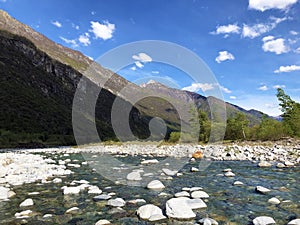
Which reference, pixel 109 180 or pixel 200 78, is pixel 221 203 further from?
pixel 200 78

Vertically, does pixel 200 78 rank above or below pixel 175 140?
above

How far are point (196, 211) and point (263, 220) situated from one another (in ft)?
A: 6.36

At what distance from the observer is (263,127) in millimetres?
46438

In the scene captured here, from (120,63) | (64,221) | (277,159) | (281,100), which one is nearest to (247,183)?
(64,221)

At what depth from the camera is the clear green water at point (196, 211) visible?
715cm

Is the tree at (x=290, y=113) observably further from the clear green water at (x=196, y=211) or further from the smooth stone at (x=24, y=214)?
the smooth stone at (x=24, y=214)

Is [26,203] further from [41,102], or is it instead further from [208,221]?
[41,102]

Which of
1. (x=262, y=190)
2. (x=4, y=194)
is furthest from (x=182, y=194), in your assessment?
(x=4, y=194)

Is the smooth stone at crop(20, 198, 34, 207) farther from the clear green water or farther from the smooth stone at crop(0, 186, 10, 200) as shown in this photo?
the smooth stone at crop(0, 186, 10, 200)

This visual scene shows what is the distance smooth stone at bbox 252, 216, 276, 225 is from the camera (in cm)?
646

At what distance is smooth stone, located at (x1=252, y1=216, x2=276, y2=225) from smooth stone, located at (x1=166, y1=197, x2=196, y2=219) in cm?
165

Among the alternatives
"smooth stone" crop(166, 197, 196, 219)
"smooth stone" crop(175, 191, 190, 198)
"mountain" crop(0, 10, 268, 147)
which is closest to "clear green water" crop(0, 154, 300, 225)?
"smooth stone" crop(166, 197, 196, 219)

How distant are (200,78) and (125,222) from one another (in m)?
19.3

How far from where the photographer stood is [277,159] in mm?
19594
